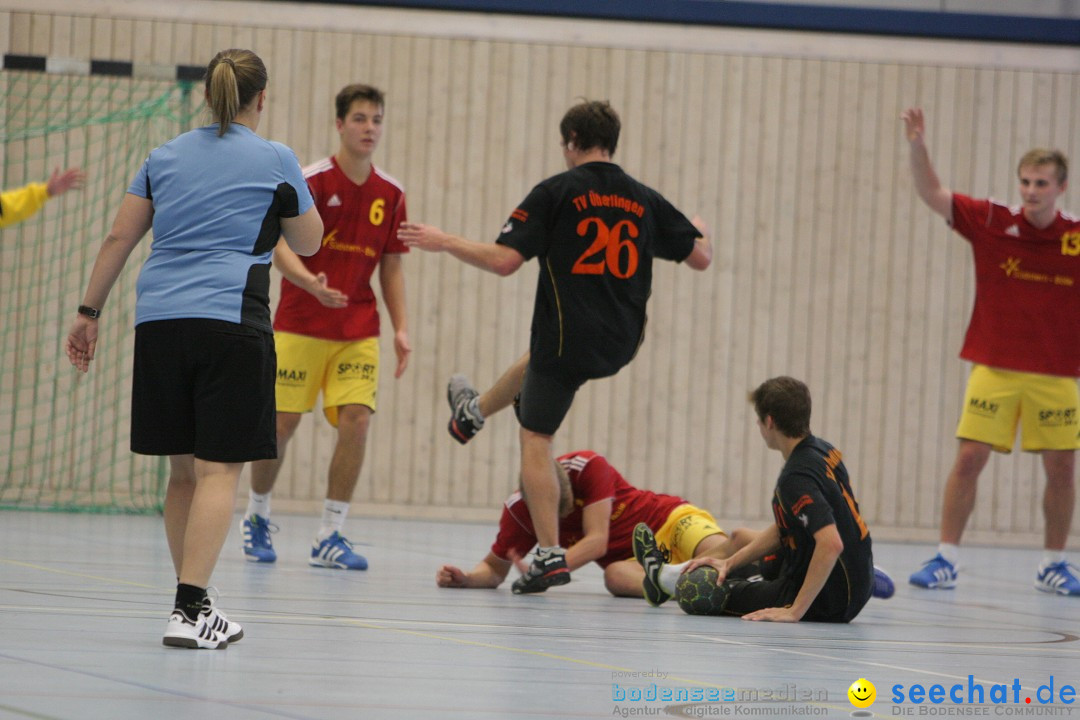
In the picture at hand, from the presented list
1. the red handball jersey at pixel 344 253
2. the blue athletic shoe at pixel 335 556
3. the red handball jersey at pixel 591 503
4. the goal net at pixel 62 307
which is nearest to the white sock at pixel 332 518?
the blue athletic shoe at pixel 335 556

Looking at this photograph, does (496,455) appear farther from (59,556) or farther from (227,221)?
(227,221)

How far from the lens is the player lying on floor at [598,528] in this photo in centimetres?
584

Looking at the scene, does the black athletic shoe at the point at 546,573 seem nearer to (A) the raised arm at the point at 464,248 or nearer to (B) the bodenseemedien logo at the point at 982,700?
(A) the raised arm at the point at 464,248

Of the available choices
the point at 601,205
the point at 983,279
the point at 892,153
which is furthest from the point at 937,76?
the point at 601,205

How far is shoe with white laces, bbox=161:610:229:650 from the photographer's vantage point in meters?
3.38

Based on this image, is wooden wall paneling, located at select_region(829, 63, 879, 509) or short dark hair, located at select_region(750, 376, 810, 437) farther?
wooden wall paneling, located at select_region(829, 63, 879, 509)

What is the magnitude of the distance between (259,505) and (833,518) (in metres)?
3.17

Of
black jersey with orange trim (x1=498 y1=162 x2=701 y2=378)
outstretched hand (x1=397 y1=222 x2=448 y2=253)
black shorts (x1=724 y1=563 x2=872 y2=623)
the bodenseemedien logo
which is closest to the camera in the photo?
the bodenseemedien logo

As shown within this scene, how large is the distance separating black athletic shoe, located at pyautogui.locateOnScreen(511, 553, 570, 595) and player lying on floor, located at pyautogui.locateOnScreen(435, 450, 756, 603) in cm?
16

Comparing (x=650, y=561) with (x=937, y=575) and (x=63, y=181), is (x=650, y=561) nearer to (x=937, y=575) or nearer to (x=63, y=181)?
(x=937, y=575)

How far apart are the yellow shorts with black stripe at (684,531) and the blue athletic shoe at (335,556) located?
1520 mm

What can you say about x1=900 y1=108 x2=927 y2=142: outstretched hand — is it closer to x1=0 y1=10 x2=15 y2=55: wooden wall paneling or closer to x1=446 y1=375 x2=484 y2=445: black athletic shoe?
x1=446 y1=375 x2=484 y2=445: black athletic shoe

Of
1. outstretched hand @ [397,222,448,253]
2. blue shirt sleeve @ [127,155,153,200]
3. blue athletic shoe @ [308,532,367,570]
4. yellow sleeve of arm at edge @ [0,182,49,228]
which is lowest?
blue athletic shoe @ [308,532,367,570]

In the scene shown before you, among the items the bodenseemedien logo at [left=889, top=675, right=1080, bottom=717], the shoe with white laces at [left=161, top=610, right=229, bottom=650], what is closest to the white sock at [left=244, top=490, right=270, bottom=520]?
the shoe with white laces at [left=161, top=610, right=229, bottom=650]
